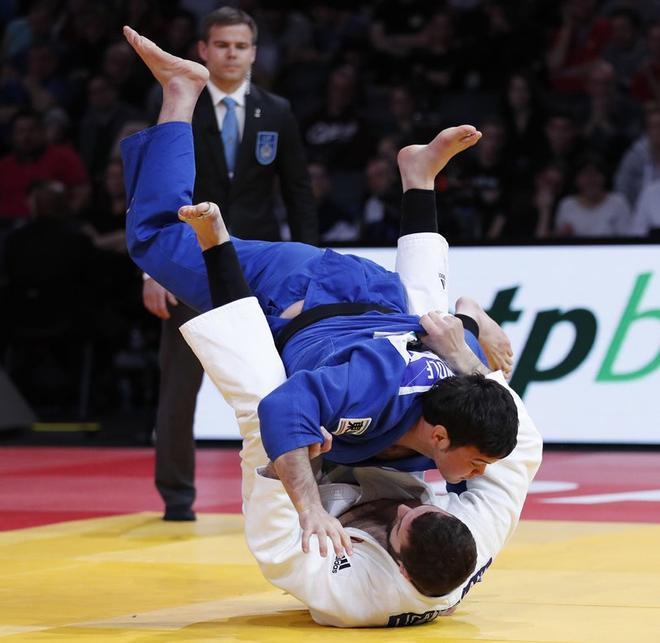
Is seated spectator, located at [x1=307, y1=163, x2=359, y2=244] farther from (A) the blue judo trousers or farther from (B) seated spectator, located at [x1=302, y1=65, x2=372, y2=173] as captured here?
(A) the blue judo trousers

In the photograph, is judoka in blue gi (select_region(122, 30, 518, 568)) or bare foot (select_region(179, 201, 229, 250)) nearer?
judoka in blue gi (select_region(122, 30, 518, 568))

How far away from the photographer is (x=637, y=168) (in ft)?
35.1

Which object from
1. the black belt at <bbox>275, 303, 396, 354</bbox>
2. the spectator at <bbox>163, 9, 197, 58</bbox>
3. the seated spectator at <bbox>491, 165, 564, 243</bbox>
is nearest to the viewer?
the black belt at <bbox>275, 303, 396, 354</bbox>

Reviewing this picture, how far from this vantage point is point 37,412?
11.4 metres

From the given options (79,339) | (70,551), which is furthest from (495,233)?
(70,551)

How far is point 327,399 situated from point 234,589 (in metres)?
1.14

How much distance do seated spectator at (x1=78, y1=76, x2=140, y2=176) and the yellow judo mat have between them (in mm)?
7046

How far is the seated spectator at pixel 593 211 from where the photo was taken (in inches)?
399

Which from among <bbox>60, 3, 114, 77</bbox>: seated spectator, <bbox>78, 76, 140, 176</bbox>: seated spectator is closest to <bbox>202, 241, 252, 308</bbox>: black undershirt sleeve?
<bbox>78, 76, 140, 176</bbox>: seated spectator

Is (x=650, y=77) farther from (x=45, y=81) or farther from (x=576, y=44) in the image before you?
(x=45, y=81)

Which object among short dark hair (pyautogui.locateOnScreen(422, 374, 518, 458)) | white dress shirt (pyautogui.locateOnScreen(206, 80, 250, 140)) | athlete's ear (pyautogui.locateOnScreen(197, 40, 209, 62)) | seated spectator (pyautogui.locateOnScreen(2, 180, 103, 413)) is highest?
athlete's ear (pyautogui.locateOnScreen(197, 40, 209, 62))

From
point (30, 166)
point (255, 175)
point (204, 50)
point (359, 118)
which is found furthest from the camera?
point (30, 166)

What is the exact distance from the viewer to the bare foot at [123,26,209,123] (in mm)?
4934

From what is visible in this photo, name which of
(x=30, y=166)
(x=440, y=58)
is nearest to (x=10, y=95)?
(x=30, y=166)
